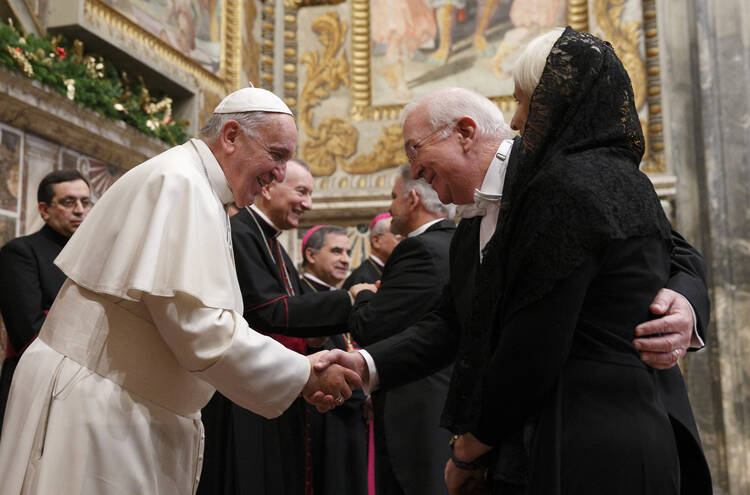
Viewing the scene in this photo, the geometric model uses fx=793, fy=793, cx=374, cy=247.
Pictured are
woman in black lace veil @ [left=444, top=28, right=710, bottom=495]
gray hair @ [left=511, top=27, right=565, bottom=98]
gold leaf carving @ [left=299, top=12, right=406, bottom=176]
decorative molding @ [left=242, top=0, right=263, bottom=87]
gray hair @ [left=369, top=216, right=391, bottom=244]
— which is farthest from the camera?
gold leaf carving @ [left=299, top=12, right=406, bottom=176]

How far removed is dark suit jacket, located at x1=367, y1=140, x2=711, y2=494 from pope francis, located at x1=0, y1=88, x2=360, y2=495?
466 mm

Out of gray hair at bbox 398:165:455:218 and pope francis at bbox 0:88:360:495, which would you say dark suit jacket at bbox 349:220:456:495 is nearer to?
gray hair at bbox 398:165:455:218

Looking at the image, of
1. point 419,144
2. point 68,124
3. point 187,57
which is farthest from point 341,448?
point 187,57

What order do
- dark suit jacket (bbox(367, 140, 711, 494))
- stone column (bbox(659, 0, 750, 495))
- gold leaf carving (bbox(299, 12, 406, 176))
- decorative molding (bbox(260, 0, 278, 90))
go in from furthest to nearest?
decorative molding (bbox(260, 0, 278, 90)) → gold leaf carving (bbox(299, 12, 406, 176)) → stone column (bbox(659, 0, 750, 495)) → dark suit jacket (bbox(367, 140, 711, 494))

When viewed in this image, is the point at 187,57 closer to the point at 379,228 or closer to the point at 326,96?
the point at 326,96

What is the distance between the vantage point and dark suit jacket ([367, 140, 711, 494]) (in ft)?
6.05

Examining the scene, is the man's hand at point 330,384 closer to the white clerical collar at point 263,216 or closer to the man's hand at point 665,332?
the man's hand at point 665,332

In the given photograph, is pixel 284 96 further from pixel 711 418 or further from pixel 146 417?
pixel 146 417

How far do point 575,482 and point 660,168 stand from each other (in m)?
6.69

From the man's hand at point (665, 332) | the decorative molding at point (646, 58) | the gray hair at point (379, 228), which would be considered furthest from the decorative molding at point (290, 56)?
the man's hand at point (665, 332)

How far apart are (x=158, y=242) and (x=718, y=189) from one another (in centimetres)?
659

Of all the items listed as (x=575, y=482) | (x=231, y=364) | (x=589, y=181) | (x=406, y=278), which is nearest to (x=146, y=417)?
(x=231, y=364)

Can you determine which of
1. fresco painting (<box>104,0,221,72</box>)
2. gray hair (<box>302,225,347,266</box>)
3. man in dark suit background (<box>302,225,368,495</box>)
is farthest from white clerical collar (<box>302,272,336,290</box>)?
fresco painting (<box>104,0,221,72</box>)

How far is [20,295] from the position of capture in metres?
4.06
